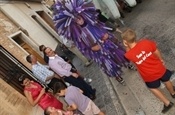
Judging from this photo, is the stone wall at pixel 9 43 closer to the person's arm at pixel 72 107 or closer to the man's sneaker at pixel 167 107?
the person's arm at pixel 72 107

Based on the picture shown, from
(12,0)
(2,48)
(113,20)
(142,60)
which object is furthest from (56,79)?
(12,0)

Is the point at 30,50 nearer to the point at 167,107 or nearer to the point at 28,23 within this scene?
the point at 28,23

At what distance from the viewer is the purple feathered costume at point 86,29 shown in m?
7.64

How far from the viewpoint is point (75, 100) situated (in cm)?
676

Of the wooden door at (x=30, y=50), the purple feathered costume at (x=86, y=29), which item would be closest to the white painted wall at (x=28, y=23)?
the wooden door at (x=30, y=50)

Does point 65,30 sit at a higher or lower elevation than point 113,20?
higher

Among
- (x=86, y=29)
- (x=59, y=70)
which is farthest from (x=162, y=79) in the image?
(x=59, y=70)

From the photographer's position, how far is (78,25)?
7.74 metres

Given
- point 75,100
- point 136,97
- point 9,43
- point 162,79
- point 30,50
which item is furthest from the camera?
point 30,50

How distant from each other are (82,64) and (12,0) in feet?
13.6

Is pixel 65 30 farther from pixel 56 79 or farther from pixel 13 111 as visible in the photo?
pixel 13 111

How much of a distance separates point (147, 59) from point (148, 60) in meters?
0.03

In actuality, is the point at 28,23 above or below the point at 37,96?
above

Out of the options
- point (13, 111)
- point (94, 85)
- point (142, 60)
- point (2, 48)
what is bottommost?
point (94, 85)
